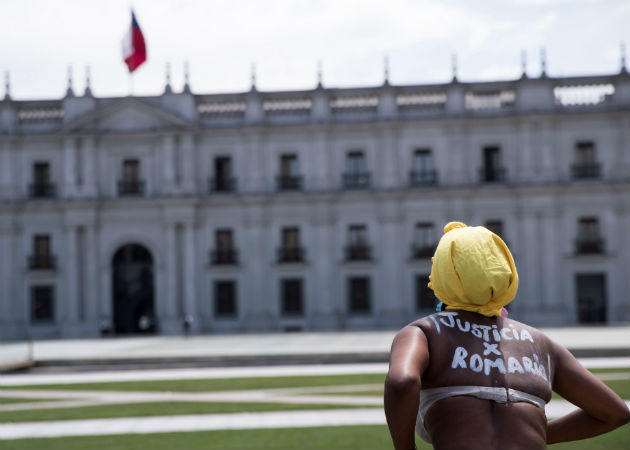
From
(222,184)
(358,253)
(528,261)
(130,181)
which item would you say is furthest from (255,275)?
(528,261)

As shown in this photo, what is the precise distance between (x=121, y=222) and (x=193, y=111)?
6.58m

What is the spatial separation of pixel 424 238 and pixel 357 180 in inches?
172

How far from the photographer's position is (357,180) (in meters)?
37.9

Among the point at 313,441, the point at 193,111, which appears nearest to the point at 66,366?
the point at 313,441

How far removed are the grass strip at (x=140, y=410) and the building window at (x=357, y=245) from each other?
84.1 feet

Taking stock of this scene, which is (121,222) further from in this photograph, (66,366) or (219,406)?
(219,406)

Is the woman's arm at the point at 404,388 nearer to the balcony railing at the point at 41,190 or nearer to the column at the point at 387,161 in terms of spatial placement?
the column at the point at 387,161

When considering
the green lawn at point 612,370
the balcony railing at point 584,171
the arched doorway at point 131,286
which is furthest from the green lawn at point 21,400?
the balcony railing at point 584,171

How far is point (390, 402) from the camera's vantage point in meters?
2.05

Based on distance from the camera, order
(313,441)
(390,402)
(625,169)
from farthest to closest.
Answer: (625,169)
(313,441)
(390,402)

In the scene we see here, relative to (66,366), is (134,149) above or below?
above

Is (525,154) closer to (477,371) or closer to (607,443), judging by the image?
(607,443)

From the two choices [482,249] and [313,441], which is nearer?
[482,249]

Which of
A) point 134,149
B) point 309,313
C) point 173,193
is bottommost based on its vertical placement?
point 309,313
